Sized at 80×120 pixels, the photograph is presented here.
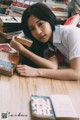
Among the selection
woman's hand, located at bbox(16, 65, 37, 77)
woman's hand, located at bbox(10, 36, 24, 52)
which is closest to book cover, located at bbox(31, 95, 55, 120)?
woman's hand, located at bbox(16, 65, 37, 77)

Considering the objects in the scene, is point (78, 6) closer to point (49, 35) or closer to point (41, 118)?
point (49, 35)

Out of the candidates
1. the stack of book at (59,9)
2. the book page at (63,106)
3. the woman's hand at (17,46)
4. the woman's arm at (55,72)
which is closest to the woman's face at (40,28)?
the woman's hand at (17,46)

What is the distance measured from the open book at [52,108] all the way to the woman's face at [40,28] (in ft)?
1.73

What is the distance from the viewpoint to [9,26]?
6.73 feet

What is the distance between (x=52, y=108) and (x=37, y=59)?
0.49 m

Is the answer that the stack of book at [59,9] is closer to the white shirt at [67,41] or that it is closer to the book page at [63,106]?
the white shirt at [67,41]

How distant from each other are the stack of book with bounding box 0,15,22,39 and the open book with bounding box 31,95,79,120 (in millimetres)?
928

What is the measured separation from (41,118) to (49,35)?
729mm

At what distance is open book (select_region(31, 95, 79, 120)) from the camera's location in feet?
3.60

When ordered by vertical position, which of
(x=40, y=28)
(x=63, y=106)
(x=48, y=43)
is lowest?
(x=63, y=106)

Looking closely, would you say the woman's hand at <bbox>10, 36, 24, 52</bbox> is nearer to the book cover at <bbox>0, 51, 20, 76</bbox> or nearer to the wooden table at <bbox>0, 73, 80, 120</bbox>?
the book cover at <bbox>0, 51, 20, 76</bbox>

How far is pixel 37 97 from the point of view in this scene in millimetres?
1215

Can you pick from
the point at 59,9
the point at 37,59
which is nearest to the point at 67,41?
the point at 37,59

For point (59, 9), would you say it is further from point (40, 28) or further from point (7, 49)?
point (7, 49)
